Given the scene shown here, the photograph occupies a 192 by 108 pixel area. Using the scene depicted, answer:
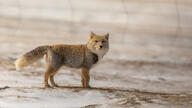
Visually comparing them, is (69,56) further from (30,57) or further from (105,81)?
(105,81)

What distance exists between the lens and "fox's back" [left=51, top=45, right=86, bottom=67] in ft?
23.9

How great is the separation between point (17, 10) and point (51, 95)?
795 cm

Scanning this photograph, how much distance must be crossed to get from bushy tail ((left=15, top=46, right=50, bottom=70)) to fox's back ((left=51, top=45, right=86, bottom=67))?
0.62 feet

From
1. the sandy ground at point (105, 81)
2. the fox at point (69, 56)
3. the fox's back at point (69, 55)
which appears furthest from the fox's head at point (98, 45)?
the sandy ground at point (105, 81)

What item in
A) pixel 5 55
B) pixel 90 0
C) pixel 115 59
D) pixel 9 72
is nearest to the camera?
pixel 9 72

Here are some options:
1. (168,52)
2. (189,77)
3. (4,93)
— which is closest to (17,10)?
(168,52)

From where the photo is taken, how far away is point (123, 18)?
47.7ft

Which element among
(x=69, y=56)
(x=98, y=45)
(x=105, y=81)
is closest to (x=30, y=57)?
(x=69, y=56)

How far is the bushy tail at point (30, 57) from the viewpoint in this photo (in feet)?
23.7

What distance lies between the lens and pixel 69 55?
288 inches

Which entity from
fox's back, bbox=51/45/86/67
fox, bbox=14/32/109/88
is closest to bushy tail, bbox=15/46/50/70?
fox, bbox=14/32/109/88

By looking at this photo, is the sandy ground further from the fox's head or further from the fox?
the fox's head

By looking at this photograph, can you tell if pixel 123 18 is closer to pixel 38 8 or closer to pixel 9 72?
pixel 38 8

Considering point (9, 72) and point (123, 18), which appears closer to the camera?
point (9, 72)
